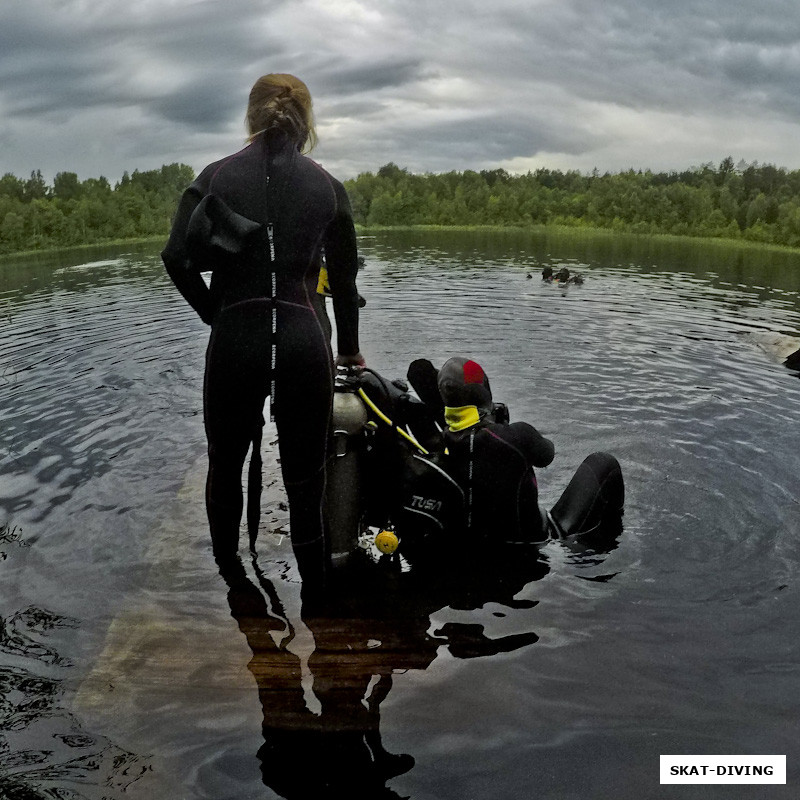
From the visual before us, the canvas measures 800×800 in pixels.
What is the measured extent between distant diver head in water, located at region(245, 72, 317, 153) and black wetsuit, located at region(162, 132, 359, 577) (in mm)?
70

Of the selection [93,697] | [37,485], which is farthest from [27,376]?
[93,697]

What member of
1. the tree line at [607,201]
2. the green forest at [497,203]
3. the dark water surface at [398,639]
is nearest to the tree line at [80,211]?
the green forest at [497,203]

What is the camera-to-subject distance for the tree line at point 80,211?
7825 centimetres

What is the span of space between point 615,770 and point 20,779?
2507 millimetres

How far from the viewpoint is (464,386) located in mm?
4516

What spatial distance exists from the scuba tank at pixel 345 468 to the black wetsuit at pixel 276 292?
0.64m

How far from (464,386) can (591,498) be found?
158 centimetres

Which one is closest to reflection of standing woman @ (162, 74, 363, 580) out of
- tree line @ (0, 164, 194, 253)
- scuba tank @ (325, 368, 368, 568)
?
scuba tank @ (325, 368, 368, 568)

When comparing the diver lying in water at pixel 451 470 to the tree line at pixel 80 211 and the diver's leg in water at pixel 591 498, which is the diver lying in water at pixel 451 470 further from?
the tree line at pixel 80 211

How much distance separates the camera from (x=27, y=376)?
1129cm

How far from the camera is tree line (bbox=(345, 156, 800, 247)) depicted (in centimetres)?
7469

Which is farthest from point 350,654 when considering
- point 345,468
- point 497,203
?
point 497,203

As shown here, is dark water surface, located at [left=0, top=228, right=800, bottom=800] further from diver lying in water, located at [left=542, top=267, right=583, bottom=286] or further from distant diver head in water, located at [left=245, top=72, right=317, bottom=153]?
diver lying in water, located at [left=542, top=267, right=583, bottom=286]

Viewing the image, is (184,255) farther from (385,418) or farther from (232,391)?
(385,418)
